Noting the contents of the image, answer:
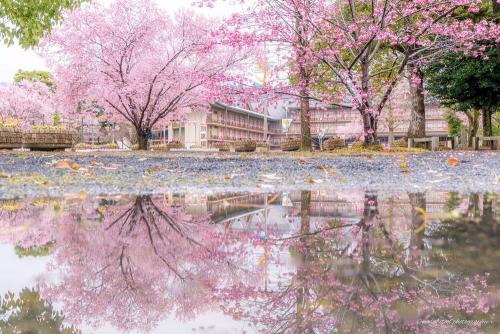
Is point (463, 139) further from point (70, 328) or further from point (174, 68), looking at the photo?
point (70, 328)

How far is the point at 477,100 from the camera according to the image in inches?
1005

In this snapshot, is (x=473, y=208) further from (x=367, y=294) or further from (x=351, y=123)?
(x=351, y=123)

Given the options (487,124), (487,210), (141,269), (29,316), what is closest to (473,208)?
(487,210)

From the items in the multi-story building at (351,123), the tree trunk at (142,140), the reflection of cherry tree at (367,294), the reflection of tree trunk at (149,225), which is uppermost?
the multi-story building at (351,123)

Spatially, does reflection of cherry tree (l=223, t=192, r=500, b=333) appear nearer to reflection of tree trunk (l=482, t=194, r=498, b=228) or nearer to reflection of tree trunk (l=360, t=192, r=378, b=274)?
reflection of tree trunk (l=360, t=192, r=378, b=274)

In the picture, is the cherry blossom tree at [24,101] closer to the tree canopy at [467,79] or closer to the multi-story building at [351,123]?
the multi-story building at [351,123]

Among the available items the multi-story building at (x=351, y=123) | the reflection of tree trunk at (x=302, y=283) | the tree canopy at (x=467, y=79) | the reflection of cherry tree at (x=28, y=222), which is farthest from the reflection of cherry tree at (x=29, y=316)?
the multi-story building at (x=351, y=123)

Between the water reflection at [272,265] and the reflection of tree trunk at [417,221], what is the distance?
0.5 inches

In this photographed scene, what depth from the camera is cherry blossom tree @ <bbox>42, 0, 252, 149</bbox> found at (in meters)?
20.3

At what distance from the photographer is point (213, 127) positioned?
1933 inches

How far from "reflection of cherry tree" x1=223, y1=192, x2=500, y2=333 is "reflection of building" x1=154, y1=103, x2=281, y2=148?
3989cm

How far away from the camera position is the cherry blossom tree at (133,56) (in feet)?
66.7

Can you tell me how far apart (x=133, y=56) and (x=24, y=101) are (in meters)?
37.8

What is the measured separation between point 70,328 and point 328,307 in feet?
2.89
